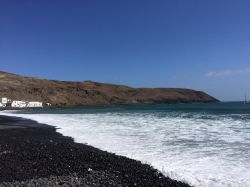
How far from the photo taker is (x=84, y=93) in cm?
13900

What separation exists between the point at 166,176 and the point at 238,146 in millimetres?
5700

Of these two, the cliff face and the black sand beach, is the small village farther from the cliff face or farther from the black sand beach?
the black sand beach

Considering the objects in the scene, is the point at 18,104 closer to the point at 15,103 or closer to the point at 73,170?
the point at 15,103

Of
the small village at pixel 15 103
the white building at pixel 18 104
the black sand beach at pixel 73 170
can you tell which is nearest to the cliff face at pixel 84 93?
the small village at pixel 15 103

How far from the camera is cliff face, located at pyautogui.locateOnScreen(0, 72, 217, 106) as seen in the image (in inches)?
4633

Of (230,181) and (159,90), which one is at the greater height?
(159,90)

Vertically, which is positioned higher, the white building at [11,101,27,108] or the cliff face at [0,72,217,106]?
the cliff face at [0,72,217,106]

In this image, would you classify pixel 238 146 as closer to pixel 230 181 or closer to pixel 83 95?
pixel 230 181

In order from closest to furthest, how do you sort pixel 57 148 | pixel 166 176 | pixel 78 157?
pixel 166 176 → pixel 78 157 → pixel 57 148

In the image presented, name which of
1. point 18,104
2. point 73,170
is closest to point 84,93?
point 18,104

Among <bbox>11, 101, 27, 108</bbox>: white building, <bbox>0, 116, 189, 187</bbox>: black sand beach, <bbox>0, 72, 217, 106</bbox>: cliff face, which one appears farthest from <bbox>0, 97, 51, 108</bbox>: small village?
<bbox>0, 116, 189, 187</bbox>: black sand beach

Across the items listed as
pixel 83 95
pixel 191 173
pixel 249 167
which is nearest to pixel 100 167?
pixel 191 173

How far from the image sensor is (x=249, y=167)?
9.12m

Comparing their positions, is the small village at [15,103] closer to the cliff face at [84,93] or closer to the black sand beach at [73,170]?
the cliff face at [84,93]
